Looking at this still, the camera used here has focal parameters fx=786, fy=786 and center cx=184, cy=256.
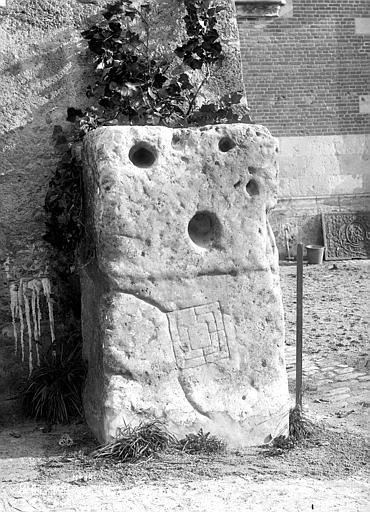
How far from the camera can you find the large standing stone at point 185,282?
434 centimetres

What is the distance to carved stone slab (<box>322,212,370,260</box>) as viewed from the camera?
1298cm

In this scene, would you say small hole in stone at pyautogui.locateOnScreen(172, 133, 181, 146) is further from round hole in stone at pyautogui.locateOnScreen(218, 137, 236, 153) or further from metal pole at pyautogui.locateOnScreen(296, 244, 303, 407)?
metal pole at pyautogui.locateOnScreen(296, 244, 303, 407)

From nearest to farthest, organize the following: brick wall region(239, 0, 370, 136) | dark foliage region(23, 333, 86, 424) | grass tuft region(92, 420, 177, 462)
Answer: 1. grass tuft region(92, 420, 177, 462)
2. dark foliage region(23, 333, 86, 424)
3. brick wall region(239, 0, 370, 136)

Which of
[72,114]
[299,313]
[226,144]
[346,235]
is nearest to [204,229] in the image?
[226,144]

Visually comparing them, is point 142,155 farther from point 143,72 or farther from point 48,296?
point 48,296

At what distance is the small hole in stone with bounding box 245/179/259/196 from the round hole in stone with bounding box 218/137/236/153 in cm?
23

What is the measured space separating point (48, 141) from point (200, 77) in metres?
1.12

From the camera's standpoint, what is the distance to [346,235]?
1308 centimetres

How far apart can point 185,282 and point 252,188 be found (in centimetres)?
69

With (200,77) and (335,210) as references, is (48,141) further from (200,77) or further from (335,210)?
(335,210)

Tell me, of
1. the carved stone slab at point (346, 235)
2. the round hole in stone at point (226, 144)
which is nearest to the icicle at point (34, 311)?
the round hole in stone at point (226, 144)

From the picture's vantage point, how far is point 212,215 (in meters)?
4.54

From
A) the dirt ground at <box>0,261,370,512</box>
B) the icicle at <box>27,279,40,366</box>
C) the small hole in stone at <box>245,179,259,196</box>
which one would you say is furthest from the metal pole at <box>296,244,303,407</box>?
the icicle at <box>27,279,40,366</box>

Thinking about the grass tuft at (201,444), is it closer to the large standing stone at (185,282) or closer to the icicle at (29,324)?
the large standing stone at (185,282)
